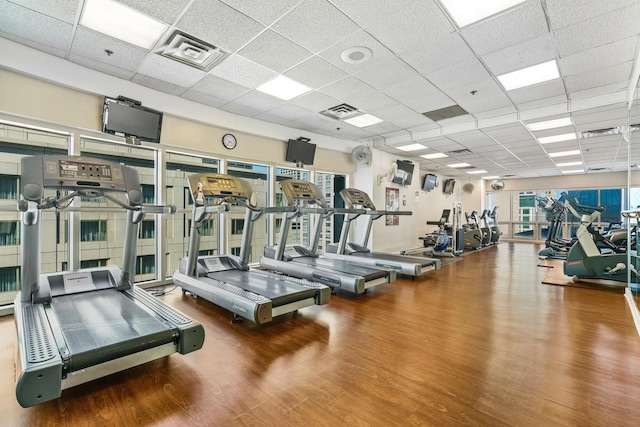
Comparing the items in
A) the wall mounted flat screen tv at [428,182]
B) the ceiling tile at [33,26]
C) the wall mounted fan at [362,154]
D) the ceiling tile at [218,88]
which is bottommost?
the wall mounted flat screen tv at [428,182]

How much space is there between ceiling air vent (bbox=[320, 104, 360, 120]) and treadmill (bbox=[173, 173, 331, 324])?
236 centimetres

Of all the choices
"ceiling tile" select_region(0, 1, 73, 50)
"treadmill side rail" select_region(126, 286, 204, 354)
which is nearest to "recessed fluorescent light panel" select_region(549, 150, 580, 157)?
"treadmill side rail" select_region(126, 286, 204, 354)

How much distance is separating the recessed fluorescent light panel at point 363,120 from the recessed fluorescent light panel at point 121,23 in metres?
3.61

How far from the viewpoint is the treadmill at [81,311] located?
176 cm

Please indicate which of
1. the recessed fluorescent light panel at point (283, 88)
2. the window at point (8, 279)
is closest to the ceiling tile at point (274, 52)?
the recessed fluorescent light panel at point (283, 88)

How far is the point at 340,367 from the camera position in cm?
227

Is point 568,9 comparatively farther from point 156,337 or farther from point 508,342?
point 156,337

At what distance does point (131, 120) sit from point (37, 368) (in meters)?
3.47

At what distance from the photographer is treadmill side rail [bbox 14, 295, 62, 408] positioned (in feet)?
5.15

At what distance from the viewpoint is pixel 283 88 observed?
4500 millimetres

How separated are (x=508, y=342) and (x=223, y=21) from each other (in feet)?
13.0

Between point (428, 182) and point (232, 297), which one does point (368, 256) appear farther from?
point (428, 182)

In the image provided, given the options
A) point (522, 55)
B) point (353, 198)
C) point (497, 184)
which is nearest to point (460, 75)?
point (522, 55)

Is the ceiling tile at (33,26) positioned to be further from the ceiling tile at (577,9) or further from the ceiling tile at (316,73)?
the ceiling tile at (577,9)
